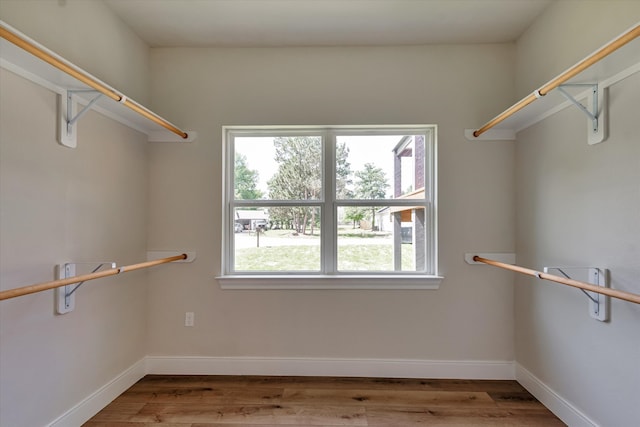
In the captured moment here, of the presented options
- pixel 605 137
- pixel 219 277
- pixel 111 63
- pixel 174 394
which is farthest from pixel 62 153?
pixel 605 137

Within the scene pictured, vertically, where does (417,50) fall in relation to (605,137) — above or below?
above

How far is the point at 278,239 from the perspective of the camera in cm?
235

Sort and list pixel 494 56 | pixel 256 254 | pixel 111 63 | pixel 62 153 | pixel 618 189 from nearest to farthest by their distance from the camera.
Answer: pixel 618 189 < pixel 62 153 < pixel 111 63 < pixel 494 56 < pixel 256 254

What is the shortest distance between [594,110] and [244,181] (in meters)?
2.21

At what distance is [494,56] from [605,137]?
1094 millimetres

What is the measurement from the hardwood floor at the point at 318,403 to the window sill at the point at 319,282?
663mm

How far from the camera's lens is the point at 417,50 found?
219 centimetres

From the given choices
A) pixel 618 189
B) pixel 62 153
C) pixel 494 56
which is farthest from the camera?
pixel 494 56

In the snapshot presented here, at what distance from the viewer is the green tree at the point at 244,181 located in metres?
2.35

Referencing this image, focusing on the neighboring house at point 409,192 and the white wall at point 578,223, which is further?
the neighboring house at point 409,192

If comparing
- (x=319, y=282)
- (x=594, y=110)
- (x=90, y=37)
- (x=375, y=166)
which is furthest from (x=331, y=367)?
(x=90, y=37)

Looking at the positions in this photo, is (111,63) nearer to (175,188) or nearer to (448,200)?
(175,188)

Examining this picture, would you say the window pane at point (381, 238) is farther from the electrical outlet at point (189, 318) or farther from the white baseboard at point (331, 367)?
the electrical outlet at point (189, 318)

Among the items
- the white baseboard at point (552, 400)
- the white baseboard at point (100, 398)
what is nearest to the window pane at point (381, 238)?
the white baseboard at point (552, 400)
